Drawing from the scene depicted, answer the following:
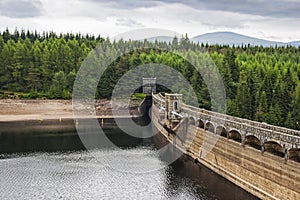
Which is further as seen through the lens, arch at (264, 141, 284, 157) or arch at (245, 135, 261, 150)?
arch at (245, 135, 261, 150)

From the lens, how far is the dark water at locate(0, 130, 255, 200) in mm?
47719

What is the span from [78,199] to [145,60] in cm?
9412

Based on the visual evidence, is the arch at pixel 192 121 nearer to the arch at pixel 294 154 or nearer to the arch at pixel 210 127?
the arch at pixel 210 127

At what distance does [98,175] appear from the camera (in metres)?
55.3

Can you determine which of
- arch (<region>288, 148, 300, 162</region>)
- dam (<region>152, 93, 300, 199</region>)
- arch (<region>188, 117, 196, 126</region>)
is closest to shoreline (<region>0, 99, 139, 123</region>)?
dam (<region>152, 93, 300, 199</region>)

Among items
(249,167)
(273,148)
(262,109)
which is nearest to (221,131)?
(249,167)

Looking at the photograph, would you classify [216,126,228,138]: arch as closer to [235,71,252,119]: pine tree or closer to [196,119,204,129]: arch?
[196,119,204,129]: arch

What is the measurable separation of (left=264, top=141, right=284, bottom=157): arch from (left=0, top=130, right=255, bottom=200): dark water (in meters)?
5.40

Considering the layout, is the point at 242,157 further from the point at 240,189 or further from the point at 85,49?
the point at 85,49

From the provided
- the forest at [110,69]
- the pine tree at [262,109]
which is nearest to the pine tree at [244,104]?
the forest at [110,69]

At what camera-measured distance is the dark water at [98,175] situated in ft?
157

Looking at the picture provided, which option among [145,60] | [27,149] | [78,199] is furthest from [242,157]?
[145,60]

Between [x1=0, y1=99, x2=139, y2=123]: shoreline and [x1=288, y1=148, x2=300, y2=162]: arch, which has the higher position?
[x1=288, y1=148, x2=300, y2=162]: arch

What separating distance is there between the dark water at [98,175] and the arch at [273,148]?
5397mm
